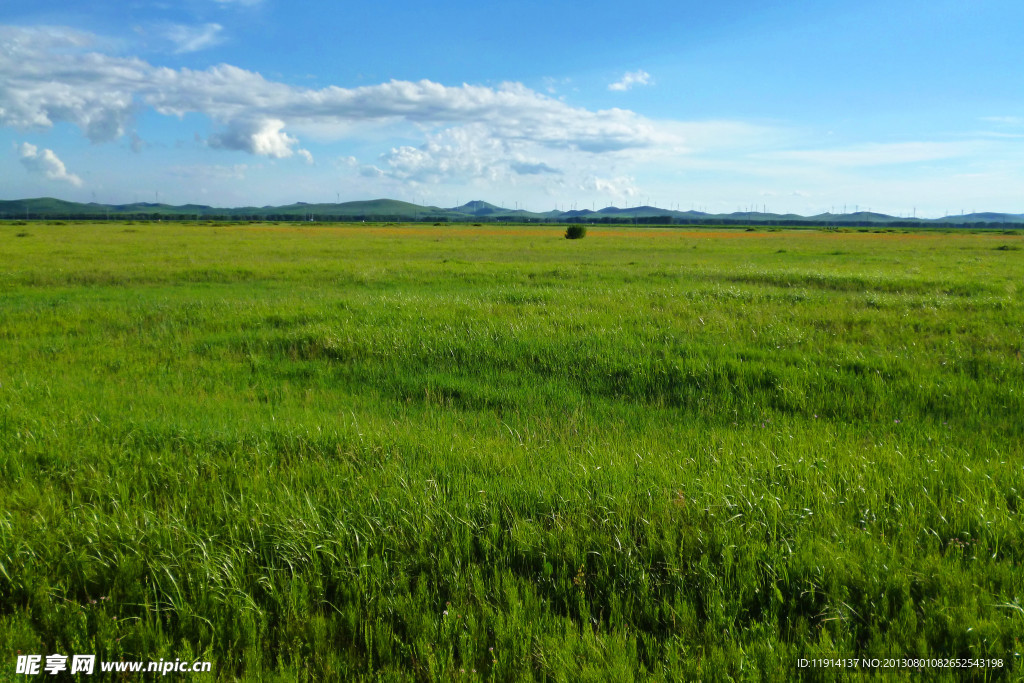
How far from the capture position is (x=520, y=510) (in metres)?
4.25

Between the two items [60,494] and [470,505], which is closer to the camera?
[470,505]

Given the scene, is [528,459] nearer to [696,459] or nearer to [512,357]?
[696,459]

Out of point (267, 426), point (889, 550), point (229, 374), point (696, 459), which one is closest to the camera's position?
point (889, 550)

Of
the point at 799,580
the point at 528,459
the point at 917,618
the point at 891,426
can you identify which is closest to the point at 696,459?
the point at 528,459

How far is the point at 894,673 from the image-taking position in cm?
Answer: 283

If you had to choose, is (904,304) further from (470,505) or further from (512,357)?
(470,505)

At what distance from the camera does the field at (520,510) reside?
3.11 m

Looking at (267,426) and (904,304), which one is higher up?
(904,304)

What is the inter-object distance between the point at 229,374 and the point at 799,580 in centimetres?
824

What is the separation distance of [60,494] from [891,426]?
8.00m

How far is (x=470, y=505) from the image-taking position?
4.20 m

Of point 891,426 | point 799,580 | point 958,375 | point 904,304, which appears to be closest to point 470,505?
point 799,580

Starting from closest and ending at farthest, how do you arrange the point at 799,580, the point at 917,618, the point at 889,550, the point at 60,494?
the point at 917,618 → the point at 799,580 → the point at 889,550 → the point at 60,494

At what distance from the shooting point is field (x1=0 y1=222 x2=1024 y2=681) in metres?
3.11
